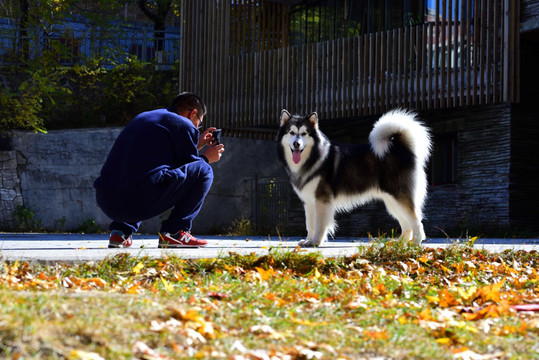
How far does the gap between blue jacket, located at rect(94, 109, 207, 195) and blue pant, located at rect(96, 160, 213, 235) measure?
0.04 m

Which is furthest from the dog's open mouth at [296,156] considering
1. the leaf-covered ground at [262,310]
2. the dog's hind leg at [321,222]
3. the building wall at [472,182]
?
the building wall at [472,182]

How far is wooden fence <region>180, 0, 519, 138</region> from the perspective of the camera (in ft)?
44.2

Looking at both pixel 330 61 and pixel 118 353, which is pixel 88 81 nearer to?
pixel 330 61

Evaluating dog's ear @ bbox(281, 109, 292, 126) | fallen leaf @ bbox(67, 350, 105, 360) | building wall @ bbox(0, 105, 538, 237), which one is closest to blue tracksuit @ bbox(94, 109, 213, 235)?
dog's ear @ bbox(281, 109, 292, 126)

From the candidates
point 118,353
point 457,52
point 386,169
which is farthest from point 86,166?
point 118,353

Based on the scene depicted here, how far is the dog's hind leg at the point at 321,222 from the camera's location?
917cm

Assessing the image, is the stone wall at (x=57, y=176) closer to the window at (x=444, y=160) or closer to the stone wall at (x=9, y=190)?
the stone wall at (x=9, y=190)

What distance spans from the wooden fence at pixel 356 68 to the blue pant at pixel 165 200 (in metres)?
7.54

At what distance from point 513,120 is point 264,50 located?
603 cm

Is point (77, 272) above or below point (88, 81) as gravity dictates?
below

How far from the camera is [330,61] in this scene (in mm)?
16125

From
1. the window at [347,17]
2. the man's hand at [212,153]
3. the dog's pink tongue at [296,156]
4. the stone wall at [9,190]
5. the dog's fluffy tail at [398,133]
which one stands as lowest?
the stone wall at [9,190]

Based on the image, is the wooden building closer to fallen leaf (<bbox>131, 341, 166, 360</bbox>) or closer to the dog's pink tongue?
the dog's pink tongue

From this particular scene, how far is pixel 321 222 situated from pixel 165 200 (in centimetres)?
287
